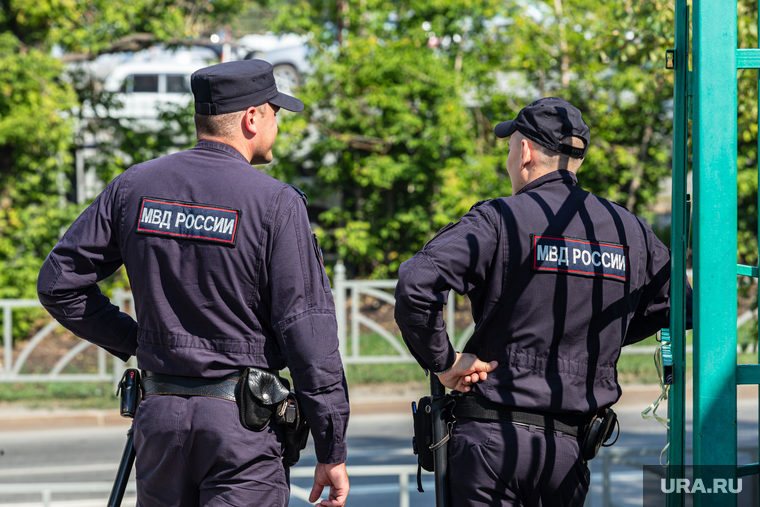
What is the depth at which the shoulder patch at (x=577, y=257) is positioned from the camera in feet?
7.20

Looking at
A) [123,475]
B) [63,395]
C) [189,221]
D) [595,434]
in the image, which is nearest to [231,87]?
[189,221]

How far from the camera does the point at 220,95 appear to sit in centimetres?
222

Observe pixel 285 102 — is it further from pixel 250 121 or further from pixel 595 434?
pixel 595 434

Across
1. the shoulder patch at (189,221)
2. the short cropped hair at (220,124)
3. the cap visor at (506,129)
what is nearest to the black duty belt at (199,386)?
the shoulder patch at (189,221)

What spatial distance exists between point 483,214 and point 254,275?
71 centimetres

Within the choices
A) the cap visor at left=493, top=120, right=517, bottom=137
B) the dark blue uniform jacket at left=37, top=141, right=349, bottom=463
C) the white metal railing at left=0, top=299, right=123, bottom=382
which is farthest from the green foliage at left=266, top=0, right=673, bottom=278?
the dark blue uniform jacket at left=37, top=141, right=349, bottom=463

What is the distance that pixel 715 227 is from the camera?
72.9 inches

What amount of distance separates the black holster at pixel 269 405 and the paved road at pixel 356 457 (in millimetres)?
1895

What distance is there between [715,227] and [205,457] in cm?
149

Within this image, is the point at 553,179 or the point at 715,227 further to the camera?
the point at 553,179

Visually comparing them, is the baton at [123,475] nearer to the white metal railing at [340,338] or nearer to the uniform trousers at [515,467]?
the uniform trousers at [515,467]

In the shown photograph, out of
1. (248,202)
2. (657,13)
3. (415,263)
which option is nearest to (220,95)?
(248,202)

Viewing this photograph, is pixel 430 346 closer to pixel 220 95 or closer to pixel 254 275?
pixel 254 275

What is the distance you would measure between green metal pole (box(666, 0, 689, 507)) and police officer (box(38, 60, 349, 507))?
3.16 ft
